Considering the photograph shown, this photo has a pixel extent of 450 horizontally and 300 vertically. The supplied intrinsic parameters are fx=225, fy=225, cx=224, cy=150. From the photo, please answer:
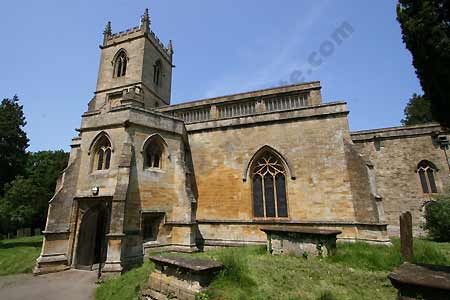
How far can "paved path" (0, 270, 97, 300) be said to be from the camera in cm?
693

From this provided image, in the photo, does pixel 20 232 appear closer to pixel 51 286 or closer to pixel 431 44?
pixel 51 286

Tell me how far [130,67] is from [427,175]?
81.1 feet

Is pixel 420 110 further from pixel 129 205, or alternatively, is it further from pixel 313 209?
pixel 129 205

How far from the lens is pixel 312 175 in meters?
11.2

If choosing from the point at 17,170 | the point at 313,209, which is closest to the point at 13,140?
the point at 17,170

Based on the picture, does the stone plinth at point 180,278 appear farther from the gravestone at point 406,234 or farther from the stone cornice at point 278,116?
the stone cornice at point 278,116

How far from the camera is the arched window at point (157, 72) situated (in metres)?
23.5

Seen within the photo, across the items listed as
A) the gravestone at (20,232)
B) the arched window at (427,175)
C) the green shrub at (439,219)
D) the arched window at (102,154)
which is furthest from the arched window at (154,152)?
the gravestone at (20,232)

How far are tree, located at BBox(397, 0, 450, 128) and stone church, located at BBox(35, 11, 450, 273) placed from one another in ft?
22.0

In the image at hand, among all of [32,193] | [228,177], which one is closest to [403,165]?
[228,177]

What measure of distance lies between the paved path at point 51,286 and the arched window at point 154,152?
5.06 m

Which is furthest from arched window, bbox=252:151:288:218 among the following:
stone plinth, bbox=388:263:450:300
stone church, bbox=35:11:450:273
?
stone plinth, bbox=388:263:450:300

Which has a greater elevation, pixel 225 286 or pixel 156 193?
pixel 156 193

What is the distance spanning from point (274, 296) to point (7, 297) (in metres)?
8.13
